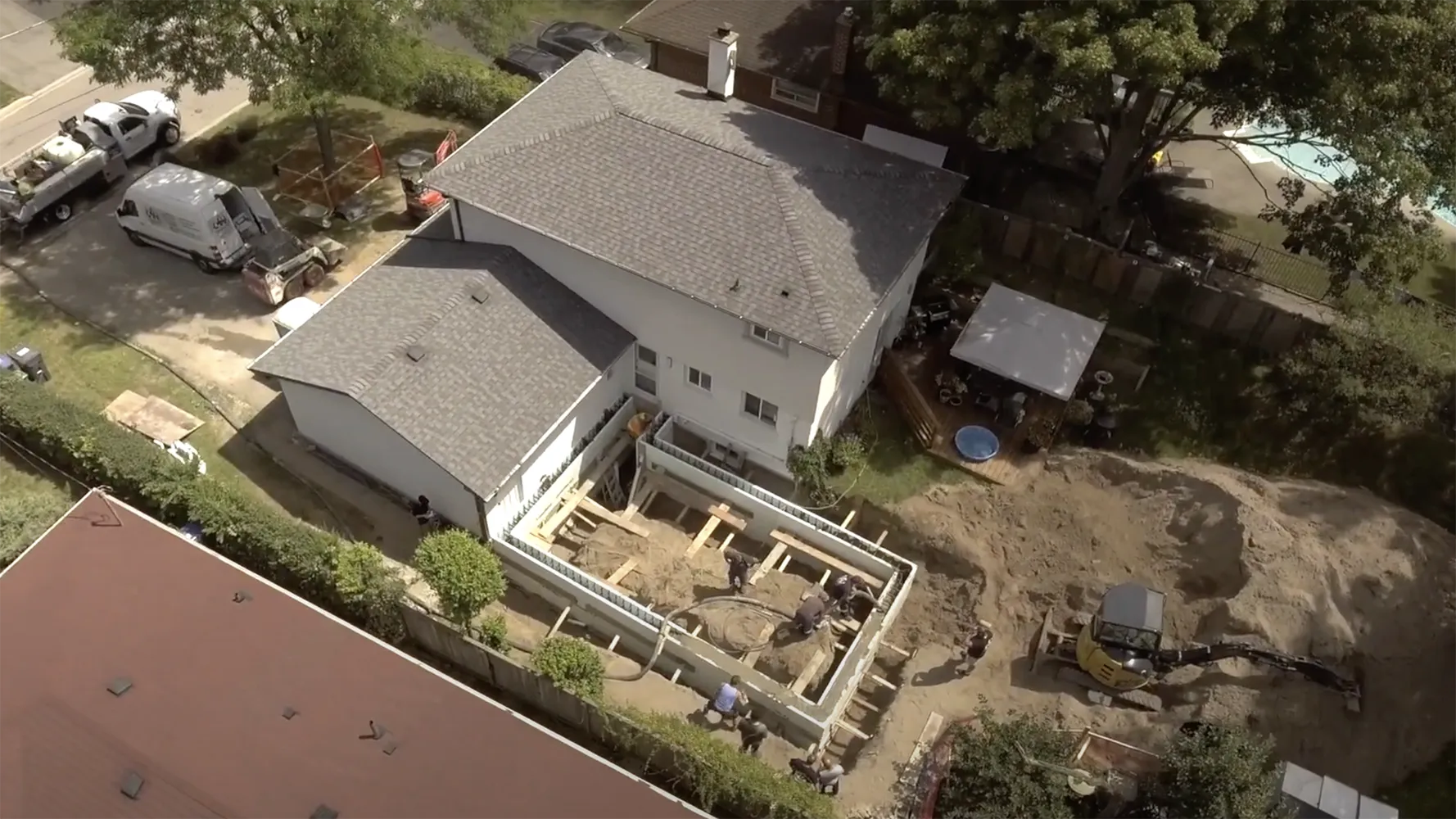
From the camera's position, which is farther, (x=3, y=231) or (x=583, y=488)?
(x=3, y=231)

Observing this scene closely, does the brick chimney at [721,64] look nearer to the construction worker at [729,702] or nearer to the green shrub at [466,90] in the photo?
the green shrub at [466,90]

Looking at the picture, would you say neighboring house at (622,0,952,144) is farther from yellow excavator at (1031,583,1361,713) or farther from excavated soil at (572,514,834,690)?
yellow excavator at (1031,583,1361,713)

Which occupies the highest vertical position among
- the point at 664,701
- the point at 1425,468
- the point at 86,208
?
the point at 1425,468

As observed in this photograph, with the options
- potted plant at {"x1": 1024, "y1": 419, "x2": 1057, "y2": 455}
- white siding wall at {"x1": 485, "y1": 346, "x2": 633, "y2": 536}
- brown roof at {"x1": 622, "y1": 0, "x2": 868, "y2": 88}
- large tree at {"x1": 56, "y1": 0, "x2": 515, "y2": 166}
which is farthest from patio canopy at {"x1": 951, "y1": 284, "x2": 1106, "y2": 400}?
large tree at {"x1": 56, "y1": 0, "x2": 515, "y2": 166}

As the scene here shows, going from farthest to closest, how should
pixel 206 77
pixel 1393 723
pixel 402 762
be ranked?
pixel 206 77, pixel 1393 723, pixel 402 762

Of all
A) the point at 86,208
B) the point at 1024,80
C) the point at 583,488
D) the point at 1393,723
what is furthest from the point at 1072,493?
the point at 86,208

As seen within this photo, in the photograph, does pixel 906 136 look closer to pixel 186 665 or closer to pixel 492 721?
pixel 492 721

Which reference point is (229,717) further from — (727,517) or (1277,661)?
(1277,661)
